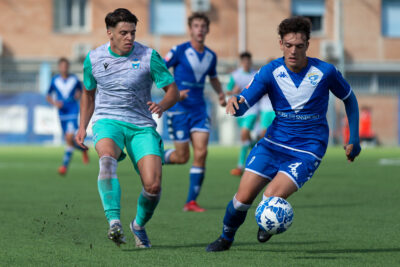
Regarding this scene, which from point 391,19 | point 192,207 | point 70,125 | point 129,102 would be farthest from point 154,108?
point 391,19

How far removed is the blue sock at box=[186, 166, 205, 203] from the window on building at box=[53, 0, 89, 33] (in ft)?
96.3

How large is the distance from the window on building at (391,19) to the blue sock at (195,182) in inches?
1231

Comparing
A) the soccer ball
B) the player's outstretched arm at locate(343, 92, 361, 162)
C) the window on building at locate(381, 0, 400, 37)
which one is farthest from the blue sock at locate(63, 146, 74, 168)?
the window on building at locate(381, 0, 400, 37)

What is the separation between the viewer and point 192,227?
8.37 meters

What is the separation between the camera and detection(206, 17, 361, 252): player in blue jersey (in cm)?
657

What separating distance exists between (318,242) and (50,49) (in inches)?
1277

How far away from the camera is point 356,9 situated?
39.3 metres

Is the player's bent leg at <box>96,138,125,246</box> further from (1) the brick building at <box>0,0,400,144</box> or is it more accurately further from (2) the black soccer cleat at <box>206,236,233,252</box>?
(1) the brick building at <box>0,0,400,144</box>

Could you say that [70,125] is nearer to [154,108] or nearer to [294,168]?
[154,108]

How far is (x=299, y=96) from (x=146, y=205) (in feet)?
5.11

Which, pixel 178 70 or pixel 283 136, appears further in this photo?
pixel 178 70

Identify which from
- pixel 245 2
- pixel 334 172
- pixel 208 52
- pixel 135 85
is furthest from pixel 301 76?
pixel 245 2

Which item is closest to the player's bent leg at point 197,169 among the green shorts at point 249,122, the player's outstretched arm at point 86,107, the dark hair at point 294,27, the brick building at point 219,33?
the player's outstretched arm at point 86,107

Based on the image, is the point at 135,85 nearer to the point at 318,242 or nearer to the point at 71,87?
the point at 318,242
